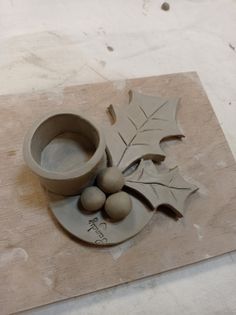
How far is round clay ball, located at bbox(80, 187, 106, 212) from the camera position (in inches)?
34.7

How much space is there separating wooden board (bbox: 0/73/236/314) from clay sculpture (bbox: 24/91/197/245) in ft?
0.14

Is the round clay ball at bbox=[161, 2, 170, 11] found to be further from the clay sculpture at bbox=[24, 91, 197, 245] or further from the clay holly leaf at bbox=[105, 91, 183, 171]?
the clay sculpture at bbox=[24, 91, 197, 245]

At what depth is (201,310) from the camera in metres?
0.95

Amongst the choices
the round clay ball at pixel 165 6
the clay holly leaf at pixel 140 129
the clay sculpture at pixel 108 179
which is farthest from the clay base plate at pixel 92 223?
the round clay ball at pixel 165 6

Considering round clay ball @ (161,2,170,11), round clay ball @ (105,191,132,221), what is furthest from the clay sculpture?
round clay ball @ (161,2,170,11)

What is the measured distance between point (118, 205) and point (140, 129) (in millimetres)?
252

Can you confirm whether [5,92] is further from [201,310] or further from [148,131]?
[201,310]

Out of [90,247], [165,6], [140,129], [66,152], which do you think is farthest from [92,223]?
[165,6]

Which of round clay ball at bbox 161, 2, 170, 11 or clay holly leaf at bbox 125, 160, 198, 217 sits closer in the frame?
clay holly leaf at bbox 125, 160, 198, 217

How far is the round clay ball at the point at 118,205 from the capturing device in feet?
2.89

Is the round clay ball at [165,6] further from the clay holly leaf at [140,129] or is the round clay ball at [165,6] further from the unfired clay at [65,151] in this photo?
the unfired clay at [65,151]

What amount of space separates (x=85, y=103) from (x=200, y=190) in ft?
1.33

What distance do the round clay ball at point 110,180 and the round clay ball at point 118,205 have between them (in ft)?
0.05

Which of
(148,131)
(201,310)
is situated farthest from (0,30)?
(201,310)
